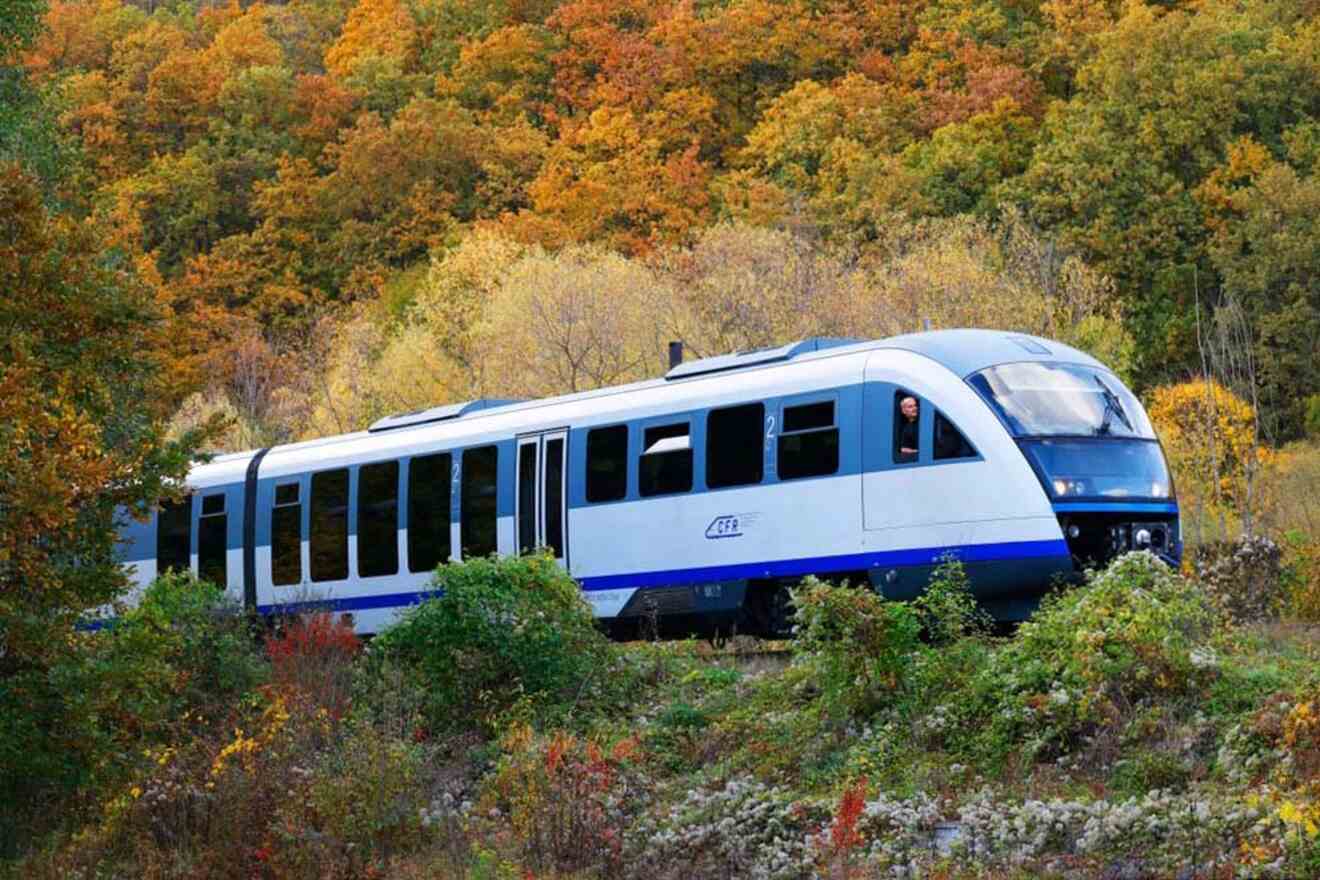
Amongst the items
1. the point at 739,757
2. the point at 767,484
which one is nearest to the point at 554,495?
the point at 767,484

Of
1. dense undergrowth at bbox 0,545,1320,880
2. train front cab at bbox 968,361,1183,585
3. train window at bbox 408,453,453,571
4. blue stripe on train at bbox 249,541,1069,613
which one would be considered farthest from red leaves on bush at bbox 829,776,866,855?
train window at bbox 408,453,453,571

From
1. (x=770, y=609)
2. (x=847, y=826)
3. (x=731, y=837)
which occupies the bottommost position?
(x=731, y=837)

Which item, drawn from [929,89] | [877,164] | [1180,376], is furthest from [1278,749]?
[929,89]

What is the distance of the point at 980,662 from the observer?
1492cm

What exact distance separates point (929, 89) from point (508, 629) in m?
52.8

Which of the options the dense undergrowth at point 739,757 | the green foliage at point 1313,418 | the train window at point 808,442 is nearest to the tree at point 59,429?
the dense undergrowth at point 739,757

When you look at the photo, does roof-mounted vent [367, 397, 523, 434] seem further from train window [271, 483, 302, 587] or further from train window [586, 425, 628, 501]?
train window [586, 425, 628, 501]

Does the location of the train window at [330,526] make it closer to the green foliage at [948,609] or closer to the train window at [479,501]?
the train window at [479,501]

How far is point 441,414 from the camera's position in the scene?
24547 mm

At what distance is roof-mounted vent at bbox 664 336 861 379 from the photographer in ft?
66.5

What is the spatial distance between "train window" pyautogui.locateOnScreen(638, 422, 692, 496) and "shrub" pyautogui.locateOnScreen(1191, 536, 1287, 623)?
16.5 feet

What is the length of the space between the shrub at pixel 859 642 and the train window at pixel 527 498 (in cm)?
743

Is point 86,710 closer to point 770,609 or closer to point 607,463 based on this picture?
point 770,609

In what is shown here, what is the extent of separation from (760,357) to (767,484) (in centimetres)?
156
